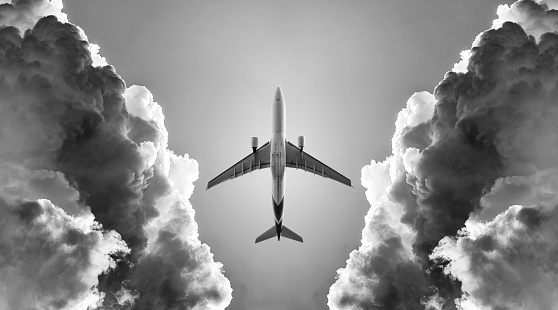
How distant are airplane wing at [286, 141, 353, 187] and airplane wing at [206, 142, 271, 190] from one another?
4.75m

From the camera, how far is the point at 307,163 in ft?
256

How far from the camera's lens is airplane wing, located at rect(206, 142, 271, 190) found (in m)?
78.2

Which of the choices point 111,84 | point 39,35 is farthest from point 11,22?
point 111,84

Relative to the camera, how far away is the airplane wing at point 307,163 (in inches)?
3009

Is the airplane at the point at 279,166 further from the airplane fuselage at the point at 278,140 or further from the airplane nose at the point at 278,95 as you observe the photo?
the airplane nose at the point at 278,95

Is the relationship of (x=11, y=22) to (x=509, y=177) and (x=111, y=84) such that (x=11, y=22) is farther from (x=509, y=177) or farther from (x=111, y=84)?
(x=509, y=177)

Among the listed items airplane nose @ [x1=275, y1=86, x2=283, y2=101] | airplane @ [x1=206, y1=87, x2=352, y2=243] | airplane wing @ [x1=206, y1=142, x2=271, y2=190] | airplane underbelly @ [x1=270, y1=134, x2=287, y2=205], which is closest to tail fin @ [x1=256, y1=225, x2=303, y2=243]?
airplane @ [x1=206, y1=87, x2=352, y2=243]

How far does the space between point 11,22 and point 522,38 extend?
224ft

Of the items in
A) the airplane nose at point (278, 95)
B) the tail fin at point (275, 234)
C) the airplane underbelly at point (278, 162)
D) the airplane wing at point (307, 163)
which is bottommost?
the tail fin at point (275, 234)

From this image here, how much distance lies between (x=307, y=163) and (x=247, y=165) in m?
12.0

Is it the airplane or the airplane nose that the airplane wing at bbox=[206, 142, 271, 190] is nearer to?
the airplane

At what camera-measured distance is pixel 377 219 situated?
62.9 meters

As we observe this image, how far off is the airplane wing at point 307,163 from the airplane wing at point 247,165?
4.75 meters

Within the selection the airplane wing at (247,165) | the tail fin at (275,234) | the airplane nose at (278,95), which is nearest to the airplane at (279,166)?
the airplane wing at (247,165)
